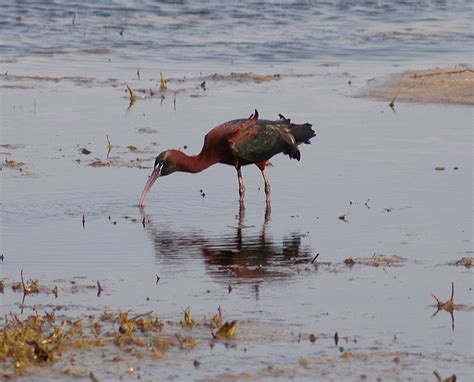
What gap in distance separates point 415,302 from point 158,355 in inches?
79.6

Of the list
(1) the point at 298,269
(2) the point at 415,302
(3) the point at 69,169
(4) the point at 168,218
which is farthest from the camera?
(3) the point at 69,169

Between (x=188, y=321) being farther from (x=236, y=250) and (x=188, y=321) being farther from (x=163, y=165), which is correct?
(x=163, y=165)

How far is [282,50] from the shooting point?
2250 centimetres

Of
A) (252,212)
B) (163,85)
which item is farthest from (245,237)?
(163,85)

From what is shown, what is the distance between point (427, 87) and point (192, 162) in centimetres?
615

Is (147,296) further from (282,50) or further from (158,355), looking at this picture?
(282,50)

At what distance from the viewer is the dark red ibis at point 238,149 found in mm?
12352

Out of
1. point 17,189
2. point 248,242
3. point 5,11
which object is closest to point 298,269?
point 248,242

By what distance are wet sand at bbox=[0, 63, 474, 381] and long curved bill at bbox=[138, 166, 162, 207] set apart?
0.13 m


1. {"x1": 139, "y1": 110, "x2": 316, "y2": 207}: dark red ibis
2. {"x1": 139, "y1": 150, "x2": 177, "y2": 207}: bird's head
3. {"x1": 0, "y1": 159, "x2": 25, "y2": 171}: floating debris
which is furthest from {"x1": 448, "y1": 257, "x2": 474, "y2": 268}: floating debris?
{"x1": 0, "y1": 159, "x2": 25, "y2": 171}: floating debris

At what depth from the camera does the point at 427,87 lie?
58.6ft

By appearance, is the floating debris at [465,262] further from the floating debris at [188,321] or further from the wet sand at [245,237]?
the floating debris at [188,321]

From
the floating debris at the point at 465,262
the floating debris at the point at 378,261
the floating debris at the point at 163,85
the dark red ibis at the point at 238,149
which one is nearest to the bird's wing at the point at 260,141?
the dark red ibis at the point at 238,149

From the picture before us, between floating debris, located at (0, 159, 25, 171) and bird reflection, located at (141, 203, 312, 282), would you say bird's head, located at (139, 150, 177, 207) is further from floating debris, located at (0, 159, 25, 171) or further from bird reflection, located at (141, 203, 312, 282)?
floating debris, located at (0, 159, 25, 171)
